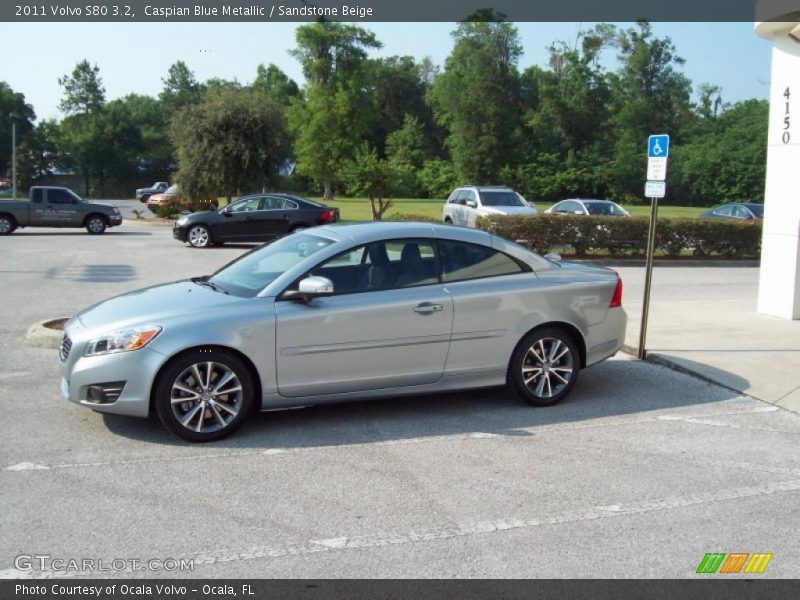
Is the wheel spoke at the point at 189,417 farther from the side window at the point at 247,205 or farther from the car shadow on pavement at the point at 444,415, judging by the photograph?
the side window at the point at 247,205

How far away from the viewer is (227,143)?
32.8 m

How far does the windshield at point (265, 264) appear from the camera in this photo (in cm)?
674

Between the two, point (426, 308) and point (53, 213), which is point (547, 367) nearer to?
point (426, 308)

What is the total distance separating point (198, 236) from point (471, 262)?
1691cm

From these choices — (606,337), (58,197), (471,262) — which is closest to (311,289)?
(471,262)

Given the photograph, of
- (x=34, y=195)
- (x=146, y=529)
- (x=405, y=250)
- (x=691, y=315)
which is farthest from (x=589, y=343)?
(x=34, y=195)

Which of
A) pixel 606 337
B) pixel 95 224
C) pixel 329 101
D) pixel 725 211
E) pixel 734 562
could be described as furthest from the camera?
pixel 329 101

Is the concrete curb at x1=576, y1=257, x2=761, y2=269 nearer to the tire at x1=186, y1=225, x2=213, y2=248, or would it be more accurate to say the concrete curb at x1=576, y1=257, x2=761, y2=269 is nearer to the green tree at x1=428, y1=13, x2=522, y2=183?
the tire at x1=186, y1=225, x2=213, y2=248

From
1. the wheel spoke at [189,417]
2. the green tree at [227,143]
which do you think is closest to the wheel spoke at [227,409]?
the wheel spoke at [189,417]

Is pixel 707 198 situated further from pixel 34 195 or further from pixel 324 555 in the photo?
pixel 324 555

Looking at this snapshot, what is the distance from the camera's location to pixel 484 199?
84.1ft

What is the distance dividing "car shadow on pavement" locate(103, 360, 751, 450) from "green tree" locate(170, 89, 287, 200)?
26.7 metres

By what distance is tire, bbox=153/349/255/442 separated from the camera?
237 inches

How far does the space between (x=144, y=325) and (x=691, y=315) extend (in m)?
8.62
